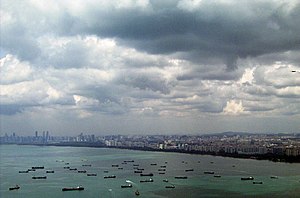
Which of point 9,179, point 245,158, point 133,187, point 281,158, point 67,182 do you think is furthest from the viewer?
point 245,158

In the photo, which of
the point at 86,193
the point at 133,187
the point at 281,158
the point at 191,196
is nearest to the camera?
the point at 191,196

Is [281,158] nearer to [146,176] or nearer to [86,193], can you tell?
[146,176]

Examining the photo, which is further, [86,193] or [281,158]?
[281,158]

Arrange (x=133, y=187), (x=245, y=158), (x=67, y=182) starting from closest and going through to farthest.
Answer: (x=133, y=187) → (x=67, y=182) → (x=245, y=158)

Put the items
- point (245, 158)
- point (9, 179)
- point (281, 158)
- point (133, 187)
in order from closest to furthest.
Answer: point (133, 187) → point (9, 179) → point (281, 158) → point (245, 158)

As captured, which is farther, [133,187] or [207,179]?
[207,179]

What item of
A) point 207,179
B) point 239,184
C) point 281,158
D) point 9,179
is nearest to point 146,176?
point 207,179

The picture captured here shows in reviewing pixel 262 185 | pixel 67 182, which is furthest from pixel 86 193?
pixel 262 185

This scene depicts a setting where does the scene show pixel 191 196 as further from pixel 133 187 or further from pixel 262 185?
pixel 262 185
